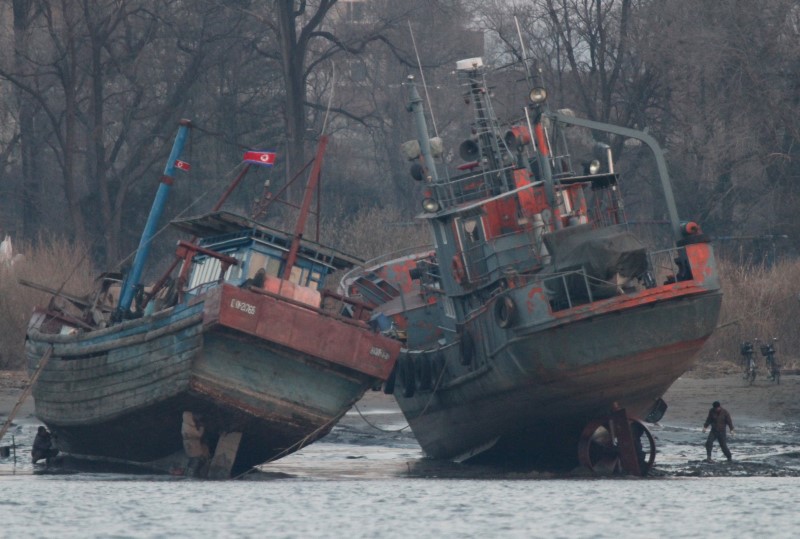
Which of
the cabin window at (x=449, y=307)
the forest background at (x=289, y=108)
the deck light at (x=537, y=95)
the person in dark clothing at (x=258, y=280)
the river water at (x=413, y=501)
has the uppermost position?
the forest background at (x=289, y=108)

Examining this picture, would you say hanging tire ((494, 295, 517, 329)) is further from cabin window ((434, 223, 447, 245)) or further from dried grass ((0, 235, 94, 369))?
dried grass ((0, 235, 94, 369))

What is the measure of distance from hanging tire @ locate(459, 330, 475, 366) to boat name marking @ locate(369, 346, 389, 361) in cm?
231

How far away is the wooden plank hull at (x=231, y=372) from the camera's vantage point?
2264cm

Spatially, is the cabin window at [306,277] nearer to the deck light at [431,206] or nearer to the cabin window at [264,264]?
the cabin window at [264,264]

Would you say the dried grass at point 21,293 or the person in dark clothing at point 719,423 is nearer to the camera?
the person in dark clothing at point 719,423

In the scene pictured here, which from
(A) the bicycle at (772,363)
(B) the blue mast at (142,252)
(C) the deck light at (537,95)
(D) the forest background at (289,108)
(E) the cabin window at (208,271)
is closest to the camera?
(E) the cabin window at (208,271)

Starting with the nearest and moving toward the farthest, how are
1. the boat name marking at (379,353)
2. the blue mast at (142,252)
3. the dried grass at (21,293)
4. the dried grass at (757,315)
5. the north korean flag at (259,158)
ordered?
the boat name marking at (379,353), the north korean flag at (259,158), the blue mast at (142,252), the dried grass at (757,315), the dried grass at (21,293)

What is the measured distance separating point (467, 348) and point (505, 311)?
2052mm

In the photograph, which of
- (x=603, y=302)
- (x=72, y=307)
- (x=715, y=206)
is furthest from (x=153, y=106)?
(x=603, y=302)

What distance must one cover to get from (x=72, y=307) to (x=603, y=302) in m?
13.0

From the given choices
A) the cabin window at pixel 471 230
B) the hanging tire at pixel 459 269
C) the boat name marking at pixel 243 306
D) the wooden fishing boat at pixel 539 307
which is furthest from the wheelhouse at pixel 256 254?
the wooden fishing boat at pixel 539 307

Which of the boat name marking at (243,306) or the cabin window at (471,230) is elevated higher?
the cabin window at (471,230)

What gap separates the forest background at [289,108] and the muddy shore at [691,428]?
13.6 ft

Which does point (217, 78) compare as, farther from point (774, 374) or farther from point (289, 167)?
point (774, 374)
